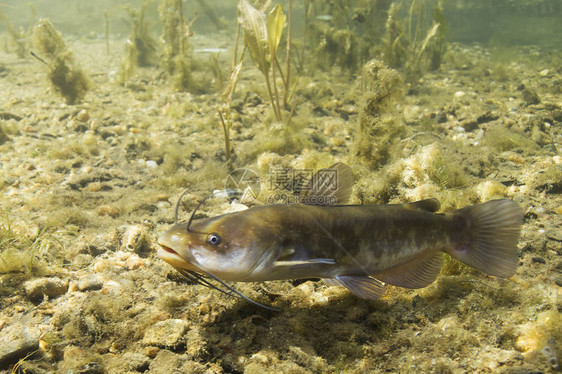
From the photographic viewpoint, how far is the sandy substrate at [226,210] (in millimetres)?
2057

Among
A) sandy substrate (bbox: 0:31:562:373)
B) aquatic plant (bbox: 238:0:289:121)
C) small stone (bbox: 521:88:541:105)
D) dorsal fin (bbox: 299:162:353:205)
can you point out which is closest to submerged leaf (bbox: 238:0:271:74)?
aquatic plant (bbox: 238:0:289:121)

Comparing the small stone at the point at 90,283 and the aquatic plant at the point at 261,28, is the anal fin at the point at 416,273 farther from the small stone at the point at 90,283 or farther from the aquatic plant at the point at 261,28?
the aquatic plant at the point at 261,28

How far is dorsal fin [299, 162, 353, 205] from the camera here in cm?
249

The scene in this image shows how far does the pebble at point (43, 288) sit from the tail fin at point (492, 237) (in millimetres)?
3434

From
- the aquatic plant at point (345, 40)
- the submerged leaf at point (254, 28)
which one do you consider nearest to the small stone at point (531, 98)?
the aquatic plant at point (345, 40)

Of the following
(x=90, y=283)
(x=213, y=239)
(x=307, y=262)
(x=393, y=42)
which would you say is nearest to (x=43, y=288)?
(x=90, y=283)

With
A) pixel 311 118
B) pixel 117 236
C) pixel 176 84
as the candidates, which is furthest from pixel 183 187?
pixel 176 84

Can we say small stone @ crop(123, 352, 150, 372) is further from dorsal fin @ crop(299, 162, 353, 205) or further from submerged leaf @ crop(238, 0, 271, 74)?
submerged leaf @ crop(238, 0, 271, 74)

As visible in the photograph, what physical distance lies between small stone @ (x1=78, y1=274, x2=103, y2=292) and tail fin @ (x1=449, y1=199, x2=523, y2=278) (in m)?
3.14

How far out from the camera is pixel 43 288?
2.75m

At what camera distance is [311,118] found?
7.12 metres

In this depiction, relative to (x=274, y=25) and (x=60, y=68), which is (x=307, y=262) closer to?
(x=274, y=25)

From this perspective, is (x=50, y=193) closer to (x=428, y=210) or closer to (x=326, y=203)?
(x=326, y=203)

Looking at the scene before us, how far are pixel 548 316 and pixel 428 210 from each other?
38.5 inches
